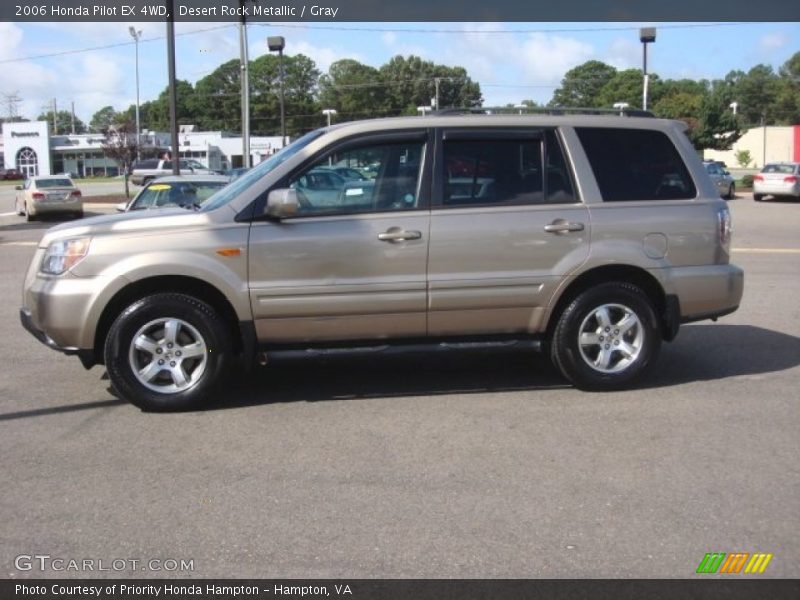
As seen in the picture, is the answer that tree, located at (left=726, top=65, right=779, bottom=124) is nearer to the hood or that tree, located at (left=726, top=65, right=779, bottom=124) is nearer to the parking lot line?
the parking lot line

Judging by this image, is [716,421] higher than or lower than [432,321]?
lower

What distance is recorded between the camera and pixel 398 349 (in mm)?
6012

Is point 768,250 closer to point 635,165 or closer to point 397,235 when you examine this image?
point 635,165

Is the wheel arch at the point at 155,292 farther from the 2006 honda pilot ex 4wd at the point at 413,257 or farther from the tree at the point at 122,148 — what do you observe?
the tree at the point at 122,148

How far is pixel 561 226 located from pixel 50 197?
23.7 metres

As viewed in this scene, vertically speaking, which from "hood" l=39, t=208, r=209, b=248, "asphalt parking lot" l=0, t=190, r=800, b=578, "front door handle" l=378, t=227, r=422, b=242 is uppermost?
"hood" l=39, t=208, r=209, b=248

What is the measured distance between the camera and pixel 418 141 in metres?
6.02

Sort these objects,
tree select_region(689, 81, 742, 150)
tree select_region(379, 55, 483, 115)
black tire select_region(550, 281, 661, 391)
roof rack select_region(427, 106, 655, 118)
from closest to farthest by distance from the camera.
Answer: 1. black tire select_region(550, 281, 661, 391)
2. roof rack select_region(427, 106, 655, 118)
3. tree select_region(689, 81, 742, 150)
4. tree select_region(379, 55, 483, 115)

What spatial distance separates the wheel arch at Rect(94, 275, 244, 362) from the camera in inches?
226

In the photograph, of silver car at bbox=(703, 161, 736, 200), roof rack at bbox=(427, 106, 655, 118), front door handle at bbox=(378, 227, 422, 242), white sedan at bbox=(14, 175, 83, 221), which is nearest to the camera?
front door handle at bbox=(378, 227, 422, 242)

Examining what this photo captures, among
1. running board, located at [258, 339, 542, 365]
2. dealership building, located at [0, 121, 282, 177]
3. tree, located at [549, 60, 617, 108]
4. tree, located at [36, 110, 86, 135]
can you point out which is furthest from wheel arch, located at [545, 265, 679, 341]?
tree, located at [36, 110, 86, 135]
